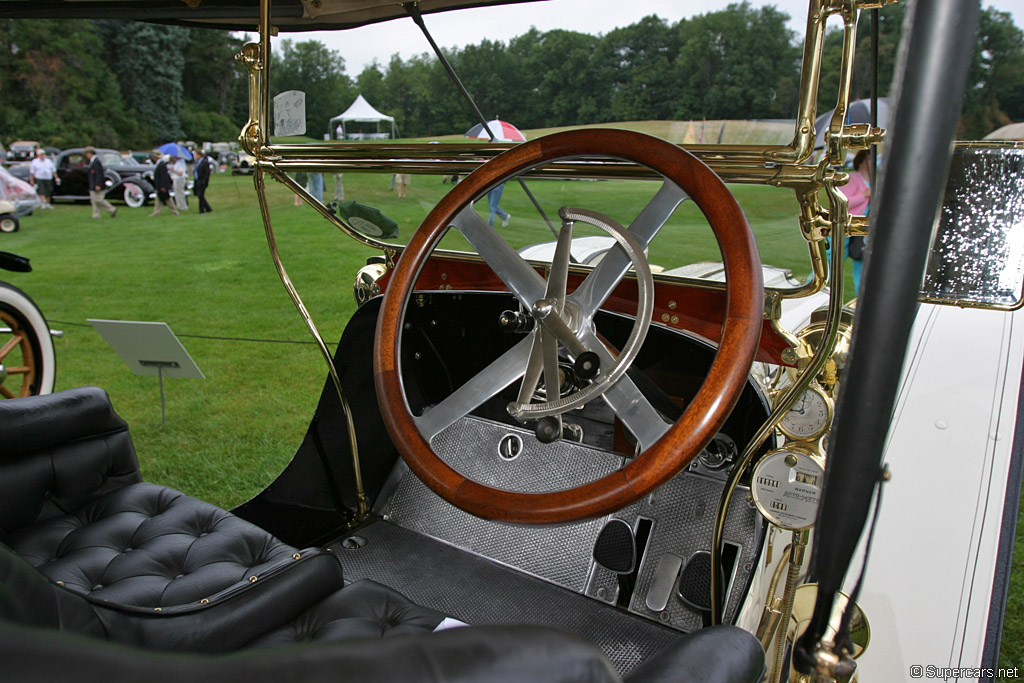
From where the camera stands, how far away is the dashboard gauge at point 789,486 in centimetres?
124

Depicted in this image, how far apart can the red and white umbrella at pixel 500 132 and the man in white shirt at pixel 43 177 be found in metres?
15.0

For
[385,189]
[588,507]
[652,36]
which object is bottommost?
[588,507]

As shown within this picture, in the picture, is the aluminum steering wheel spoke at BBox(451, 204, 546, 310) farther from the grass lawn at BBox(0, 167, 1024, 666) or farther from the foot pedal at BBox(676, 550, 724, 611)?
the foot pedal at BBox(676, 550, 724, 611)

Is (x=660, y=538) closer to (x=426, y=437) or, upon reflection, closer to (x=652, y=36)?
(x=426, y=437)

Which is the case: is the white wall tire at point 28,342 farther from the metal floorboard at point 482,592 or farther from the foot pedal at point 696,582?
A: the foot pedal at point 696,582

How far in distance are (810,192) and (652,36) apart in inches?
14.5

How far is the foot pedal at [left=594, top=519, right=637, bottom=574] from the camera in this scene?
1.81 meters

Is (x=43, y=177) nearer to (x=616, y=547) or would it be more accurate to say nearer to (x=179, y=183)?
(x=179, y=183)

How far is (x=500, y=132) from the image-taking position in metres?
1.55

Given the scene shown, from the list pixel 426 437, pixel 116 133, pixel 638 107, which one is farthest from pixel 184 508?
pixel 116 133

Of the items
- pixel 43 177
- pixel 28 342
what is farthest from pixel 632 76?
pixel 43 177

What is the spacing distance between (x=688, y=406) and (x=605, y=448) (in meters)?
0.95

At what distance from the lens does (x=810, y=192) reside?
1.13 m

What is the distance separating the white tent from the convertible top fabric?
24cm
